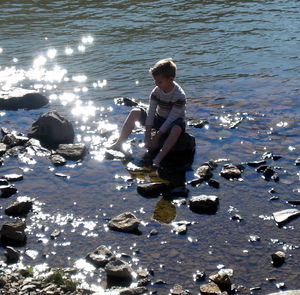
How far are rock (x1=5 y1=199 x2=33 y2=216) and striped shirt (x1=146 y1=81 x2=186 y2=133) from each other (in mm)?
2965

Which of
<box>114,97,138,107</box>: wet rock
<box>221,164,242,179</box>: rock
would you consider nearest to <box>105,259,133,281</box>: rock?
<box>221,164,242,179</box>: rock

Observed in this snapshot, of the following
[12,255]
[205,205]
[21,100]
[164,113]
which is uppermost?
[164,113]

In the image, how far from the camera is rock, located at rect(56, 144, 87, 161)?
1002cm

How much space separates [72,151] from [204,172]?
2.44 m

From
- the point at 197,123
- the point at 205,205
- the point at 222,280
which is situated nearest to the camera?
the point at 222,280

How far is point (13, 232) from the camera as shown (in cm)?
728

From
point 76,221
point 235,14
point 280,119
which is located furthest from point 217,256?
point 235,14

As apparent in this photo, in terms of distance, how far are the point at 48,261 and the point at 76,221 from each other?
3.48 ft

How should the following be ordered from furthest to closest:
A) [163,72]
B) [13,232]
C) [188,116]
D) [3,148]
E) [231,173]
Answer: [188,116] < [3,148] < [163,72] < [231,173] < [13,232]

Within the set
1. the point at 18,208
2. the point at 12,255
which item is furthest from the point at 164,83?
the point at 12,255

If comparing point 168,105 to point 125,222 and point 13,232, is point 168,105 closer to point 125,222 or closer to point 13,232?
point 125,222

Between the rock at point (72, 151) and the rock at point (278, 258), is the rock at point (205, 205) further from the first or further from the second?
the rock at point (72, 151)

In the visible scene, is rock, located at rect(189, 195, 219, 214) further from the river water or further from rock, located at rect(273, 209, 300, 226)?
rock, located at rect(273, 209, 300, 226)

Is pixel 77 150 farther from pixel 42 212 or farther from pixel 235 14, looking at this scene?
pixel 235 14
